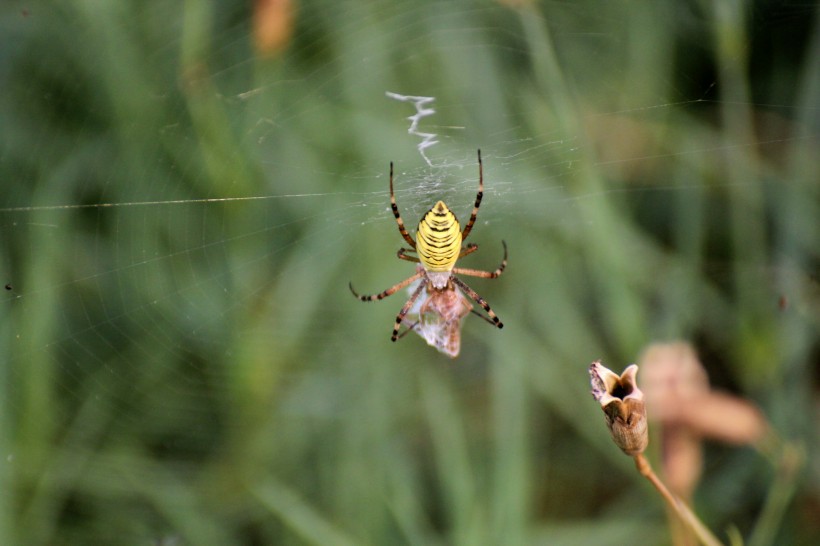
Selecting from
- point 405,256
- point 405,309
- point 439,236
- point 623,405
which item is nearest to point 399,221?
point 405,256

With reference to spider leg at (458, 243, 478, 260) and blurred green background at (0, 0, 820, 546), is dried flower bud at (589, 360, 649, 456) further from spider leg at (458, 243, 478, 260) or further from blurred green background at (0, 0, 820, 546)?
spider leg at (458, 243, 478, 260)

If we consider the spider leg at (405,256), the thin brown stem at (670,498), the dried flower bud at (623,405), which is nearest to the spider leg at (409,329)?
the spider leg at (405,256)

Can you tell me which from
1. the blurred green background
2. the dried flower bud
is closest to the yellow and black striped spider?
Answer: the blurred green background

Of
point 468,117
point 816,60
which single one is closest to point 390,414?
point 468,117

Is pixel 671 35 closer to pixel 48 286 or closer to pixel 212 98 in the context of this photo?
pixel 212 98

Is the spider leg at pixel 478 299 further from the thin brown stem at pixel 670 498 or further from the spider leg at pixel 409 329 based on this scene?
the thin brown stem at pixel 670 498

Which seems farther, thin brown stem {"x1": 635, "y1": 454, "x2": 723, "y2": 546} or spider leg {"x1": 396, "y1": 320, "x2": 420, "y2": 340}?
spider leg {"x1": 396, "y1": 320, "x2": 420, "y2": 340}
